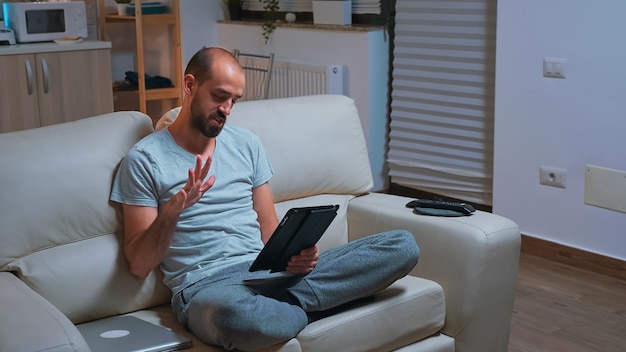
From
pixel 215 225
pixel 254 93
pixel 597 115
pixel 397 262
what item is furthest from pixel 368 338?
pixel 254 93

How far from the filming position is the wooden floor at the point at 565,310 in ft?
10.1

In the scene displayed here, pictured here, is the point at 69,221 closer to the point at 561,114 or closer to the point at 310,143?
the point at 310,143

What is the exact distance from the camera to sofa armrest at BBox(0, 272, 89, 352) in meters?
1.73

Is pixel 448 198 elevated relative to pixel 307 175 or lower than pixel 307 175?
lower

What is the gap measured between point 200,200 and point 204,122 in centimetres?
22

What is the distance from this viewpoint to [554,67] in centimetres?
375

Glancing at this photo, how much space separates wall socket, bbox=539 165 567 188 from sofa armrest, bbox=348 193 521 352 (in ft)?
4.28

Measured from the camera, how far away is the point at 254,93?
224 inches

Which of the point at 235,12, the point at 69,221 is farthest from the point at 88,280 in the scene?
the point at 235,12

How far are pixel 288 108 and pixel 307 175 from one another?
23 cm

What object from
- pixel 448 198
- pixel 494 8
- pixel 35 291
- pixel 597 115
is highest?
pixel 494 8

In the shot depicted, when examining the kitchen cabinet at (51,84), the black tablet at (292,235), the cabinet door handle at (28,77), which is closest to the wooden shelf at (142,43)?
the kitchen cabinet at (51,84)

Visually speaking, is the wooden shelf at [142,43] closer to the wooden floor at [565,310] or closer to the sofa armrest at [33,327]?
the wooden floor at [565,310]

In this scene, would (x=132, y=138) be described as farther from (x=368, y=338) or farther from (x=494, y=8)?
(x=494, y=8)
